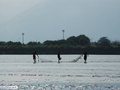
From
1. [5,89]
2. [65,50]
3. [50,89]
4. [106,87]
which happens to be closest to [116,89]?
[106,87]

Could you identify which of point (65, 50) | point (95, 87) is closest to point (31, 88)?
point (95, 87)

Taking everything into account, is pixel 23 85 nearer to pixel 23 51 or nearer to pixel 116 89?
pixel 116 89

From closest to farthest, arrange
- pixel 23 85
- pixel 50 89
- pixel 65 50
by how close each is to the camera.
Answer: pixel 50 89
pixel 23 85
pixel 65 50

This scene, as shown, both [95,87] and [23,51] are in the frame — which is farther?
[23,51]

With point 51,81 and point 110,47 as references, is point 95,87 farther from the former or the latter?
point 110,47

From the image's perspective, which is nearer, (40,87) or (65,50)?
(40,87)

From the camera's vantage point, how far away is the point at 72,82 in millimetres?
40719

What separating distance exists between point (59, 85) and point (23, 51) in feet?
526

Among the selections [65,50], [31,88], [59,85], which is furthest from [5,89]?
[65,50]

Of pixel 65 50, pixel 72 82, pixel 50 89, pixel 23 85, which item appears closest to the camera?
pixel 50 89

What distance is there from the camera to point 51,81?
41.6m

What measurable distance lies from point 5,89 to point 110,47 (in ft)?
522

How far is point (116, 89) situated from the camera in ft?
116

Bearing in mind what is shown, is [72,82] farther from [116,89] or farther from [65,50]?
[65,50]
